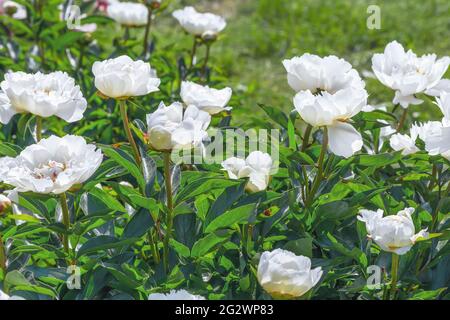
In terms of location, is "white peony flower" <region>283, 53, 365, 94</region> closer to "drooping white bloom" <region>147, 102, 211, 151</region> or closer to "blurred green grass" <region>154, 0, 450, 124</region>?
"drooping white bloom" <region>147, 102, 211, 151</region>

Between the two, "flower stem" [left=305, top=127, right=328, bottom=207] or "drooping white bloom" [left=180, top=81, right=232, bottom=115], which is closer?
"flower stem" [left=305, top=127, right=328, bottom=207]

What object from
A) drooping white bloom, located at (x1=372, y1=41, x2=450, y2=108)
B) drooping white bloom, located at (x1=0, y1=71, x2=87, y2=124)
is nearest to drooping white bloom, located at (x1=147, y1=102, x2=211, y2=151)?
drooping white bloom, located at (x1=0, y1=71, x2=87, y2=124)

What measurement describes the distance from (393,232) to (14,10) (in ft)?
6.16

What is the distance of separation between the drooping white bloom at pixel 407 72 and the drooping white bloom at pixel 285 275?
0.68 metres

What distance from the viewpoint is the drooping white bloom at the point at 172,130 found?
1428 mm

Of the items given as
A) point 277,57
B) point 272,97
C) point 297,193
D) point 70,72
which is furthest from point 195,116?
point 277,57

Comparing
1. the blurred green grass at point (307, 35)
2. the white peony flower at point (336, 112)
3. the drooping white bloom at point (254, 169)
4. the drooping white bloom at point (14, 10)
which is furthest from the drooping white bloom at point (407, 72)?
the blurred green grass at point (307, 35)

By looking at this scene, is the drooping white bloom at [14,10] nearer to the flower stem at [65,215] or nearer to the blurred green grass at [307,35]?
→ the flower stem at [65,215]

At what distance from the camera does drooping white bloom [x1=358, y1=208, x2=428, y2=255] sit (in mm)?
1396

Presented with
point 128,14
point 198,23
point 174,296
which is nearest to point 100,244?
point 174,296

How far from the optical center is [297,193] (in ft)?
5.48

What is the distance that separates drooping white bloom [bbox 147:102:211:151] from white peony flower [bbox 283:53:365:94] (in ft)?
0.96

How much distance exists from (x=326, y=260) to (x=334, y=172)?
26 cm

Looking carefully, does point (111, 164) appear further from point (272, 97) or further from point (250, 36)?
point (250, 36)
